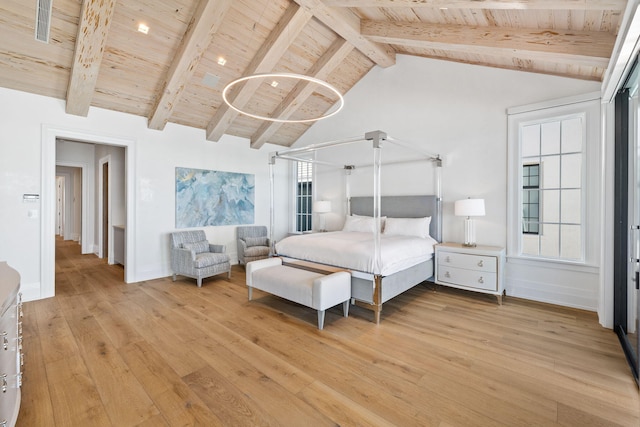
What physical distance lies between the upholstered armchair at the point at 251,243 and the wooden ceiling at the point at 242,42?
2411mm

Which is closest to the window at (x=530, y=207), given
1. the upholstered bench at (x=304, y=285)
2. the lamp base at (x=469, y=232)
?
the lamp base at (x=469, y=232)

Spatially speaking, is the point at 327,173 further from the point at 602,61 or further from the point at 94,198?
the point at 94,198

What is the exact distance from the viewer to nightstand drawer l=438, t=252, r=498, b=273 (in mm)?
3765

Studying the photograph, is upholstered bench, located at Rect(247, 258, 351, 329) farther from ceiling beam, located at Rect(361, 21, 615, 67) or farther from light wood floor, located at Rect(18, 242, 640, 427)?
ceiling beam, located at Rect(361, 21, 615, 67)

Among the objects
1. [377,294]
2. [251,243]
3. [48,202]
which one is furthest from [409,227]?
[48,202]

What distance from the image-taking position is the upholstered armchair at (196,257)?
15.2 ft

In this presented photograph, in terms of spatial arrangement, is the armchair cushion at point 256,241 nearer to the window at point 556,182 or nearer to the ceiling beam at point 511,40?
the ceiling beam at point 511,40

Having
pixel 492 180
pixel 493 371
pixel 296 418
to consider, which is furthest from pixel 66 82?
pixel 492 180

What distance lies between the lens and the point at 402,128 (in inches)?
206

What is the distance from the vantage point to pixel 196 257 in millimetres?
4848

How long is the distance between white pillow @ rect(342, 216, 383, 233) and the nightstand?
122 cm

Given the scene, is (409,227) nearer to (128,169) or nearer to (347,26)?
(347,26)

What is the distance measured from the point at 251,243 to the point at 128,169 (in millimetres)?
2542

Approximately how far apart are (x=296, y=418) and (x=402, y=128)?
15.6ft
